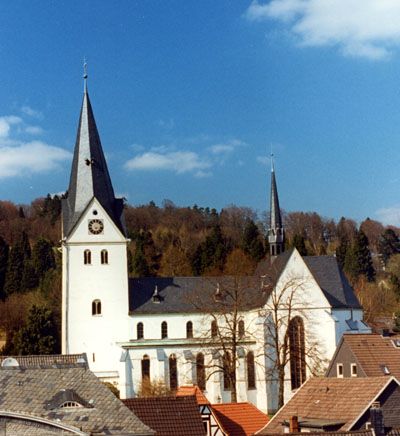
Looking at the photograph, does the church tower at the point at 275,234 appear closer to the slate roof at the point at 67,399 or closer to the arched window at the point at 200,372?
the arched window at the point at 200,372

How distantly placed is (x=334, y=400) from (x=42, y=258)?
71.3 meters

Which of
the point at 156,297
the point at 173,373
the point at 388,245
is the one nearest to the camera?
the point at 173,373

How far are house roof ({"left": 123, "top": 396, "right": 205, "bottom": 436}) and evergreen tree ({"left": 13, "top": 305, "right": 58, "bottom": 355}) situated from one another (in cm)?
3923

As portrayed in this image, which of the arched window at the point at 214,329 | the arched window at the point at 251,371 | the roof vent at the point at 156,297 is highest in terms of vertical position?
the roof vent at the point at 156,297

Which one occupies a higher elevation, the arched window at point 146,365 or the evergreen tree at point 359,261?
the evergreen tree at point 359,261

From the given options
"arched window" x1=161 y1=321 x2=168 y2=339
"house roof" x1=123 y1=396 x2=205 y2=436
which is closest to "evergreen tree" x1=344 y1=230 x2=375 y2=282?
"arched window" x1=161 y1=321 x2=168 y2=339

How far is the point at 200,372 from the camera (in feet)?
222

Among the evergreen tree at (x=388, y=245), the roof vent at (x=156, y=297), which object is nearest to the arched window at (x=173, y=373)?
the roof vent at (x=156, y=297)

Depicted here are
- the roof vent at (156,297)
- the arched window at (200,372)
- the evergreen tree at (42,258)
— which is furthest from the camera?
the evergreen tree at (42,258)

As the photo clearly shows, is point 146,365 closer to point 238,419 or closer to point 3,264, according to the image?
point 238,419

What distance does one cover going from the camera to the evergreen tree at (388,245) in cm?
14088

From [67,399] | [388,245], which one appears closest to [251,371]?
[67,399]

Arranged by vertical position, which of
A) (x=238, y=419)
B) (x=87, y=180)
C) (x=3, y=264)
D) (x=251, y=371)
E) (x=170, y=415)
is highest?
(x=3, y=264)

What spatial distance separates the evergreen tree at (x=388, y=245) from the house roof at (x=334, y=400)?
99.4 m
